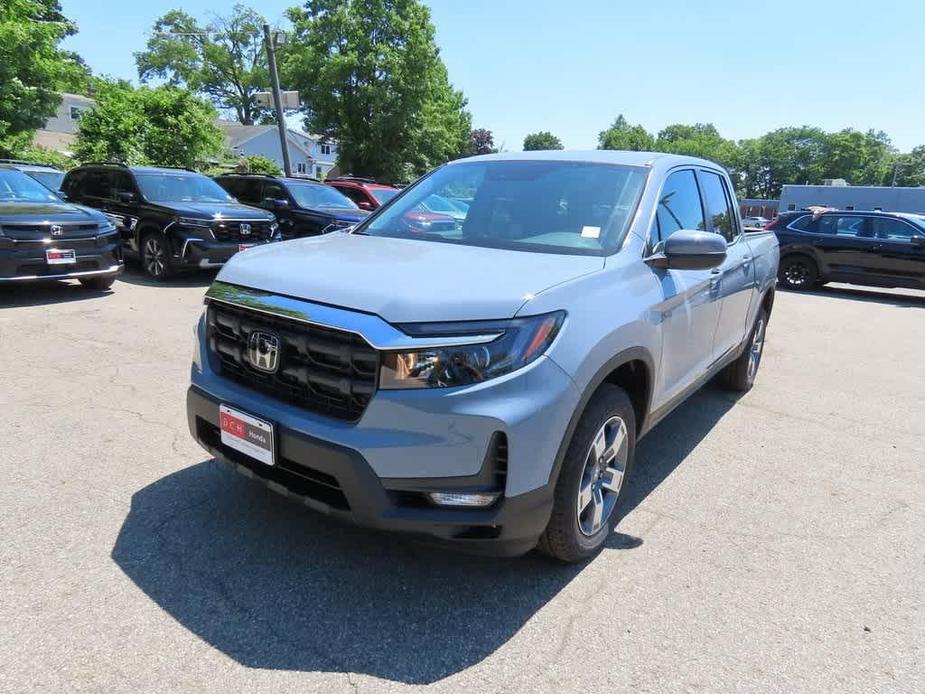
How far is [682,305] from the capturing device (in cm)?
327

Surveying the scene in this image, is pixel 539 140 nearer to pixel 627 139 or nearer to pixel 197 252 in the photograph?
pixel 627 139

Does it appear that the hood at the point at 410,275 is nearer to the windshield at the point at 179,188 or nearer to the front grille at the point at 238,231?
the front grille at the point at 238,231

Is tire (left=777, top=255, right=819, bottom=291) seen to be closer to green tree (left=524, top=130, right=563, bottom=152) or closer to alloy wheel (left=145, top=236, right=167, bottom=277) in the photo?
alloy wheel (left=145, top=236, right=167, bottom=277)

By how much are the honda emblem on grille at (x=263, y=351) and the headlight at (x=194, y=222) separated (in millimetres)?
7304

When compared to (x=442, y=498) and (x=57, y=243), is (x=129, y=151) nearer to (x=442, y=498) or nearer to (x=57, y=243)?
(x=57, y=243)

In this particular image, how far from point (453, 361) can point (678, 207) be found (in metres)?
2.09

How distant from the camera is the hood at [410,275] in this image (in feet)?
7.29

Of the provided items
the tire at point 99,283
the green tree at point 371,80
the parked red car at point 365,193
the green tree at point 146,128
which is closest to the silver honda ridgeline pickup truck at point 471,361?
the tire at point 99,283

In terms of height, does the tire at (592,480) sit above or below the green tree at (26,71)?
below

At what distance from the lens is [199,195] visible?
33.3 feet

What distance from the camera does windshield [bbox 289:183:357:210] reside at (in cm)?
1163

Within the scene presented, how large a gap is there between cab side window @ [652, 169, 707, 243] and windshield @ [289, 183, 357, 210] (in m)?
8.84

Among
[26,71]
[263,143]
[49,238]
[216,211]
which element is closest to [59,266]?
[49,238]

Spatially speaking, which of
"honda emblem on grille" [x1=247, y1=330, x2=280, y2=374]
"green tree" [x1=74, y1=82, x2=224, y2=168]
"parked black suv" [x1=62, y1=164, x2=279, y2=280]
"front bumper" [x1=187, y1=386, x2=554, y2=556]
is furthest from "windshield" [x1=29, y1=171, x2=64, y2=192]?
"front bumper" [x1=187, y1=386, x2=554, y2=556]
